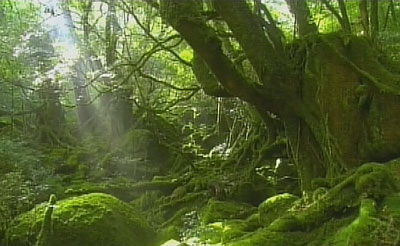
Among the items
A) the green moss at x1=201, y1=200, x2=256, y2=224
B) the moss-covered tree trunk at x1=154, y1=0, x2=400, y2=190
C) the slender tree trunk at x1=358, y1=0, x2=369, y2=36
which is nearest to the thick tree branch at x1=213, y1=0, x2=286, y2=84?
the moss-covered tree trunk at x1=154, y1=0, x2=400, y2=190

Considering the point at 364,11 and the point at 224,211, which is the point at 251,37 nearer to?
the point at 224,211

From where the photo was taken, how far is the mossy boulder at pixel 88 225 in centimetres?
510

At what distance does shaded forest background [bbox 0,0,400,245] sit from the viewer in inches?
252

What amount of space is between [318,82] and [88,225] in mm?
3213

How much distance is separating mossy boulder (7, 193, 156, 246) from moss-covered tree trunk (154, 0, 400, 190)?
6.63 ft

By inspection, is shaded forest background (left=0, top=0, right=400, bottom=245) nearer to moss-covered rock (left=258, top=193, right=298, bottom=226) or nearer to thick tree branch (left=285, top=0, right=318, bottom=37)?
thick tree branch (left=285, top=0, right=318, bottom=37)

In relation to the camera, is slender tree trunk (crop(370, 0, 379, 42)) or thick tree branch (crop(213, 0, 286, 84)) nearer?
thick tree branch (crop(213, 0, 286, 84))

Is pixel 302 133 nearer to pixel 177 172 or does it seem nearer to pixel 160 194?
pixel 160 194

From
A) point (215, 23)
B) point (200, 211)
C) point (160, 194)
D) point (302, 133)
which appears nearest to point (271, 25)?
point (215, 23)

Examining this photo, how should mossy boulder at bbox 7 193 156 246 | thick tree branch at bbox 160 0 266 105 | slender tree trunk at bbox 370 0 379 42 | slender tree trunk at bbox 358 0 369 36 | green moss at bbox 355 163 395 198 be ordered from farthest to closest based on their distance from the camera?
1. slender tree trunk at bbox 358 0 369 36
2. slender tree trunk at bbox 370 0 379 42
3. thick tree branch at bbox 160 0 266 105
4. mossy boulder at bbox 7 193 156 246
5. green moss at bbox 355 163 395 198

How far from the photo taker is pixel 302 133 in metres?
6.97

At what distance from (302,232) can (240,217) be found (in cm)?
213

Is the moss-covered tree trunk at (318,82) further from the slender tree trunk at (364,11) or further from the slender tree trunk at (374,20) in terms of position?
the slender tree trunk at (364,11)

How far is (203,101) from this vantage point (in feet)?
41.2
